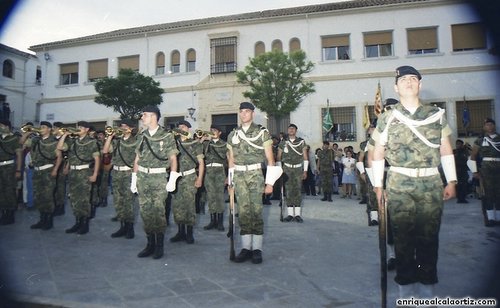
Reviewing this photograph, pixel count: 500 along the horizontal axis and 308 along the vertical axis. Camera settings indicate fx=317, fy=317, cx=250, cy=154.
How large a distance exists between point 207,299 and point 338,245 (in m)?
3.04

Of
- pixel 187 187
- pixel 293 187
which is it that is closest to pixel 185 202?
pixel 187 187

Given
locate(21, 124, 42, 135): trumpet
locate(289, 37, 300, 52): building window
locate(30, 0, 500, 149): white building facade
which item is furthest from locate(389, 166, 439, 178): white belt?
locate(289, 37, 300, 52): building window

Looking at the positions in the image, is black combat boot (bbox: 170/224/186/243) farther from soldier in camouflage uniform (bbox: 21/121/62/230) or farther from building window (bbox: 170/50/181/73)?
building window (bbox: 170/50/181/73)

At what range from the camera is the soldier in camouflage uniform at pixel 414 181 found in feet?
9.92

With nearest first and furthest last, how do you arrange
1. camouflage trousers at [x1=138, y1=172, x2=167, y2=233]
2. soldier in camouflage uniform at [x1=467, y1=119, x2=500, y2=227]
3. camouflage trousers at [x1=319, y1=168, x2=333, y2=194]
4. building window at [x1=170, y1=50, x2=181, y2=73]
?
camouflage trousers at [x1=138, y1=172, x2=167, y2=233]
soldier in camouflage uniform at [x1=467, y1=119, x2=500, y2=227]
camouflage trousers at [x1=319, y1=168, x2=333, y2=194]
building window at [x1=170, y1=50, x2=181, y2=73]

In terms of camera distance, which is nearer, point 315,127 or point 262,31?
point 315,127

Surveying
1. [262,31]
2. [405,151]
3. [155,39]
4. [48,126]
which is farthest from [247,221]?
[155,39]

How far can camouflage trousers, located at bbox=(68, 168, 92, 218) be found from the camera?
22.3 ft

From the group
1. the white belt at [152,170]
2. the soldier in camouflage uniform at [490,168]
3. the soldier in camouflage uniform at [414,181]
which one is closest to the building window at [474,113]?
the soldier in camouflage uniform at [490,168]

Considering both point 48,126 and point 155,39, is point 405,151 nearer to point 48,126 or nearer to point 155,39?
point 48,126

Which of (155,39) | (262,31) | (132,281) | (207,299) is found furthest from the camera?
(155,39)

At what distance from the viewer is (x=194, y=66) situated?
76.6 ft

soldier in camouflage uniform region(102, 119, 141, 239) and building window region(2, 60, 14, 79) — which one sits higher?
building window region(2, 60, 14, 79)

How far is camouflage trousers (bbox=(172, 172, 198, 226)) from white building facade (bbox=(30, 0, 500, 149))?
49.2 feet
